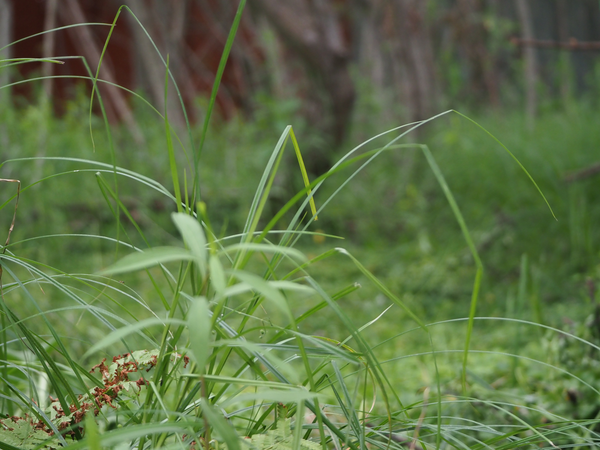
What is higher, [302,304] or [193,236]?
[193,236]

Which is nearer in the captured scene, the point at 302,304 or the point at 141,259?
the point at 141,259

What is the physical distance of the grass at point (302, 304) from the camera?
56 centimetres

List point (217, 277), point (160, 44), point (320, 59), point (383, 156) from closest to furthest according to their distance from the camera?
point (217, 277) → point (320, 59) → point (383, 156) → point (160, 44)

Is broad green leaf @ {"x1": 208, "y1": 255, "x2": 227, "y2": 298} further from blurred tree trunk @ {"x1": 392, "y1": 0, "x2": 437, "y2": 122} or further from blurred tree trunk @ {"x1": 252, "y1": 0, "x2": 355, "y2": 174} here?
blurred tree trunk @ {"x1": 392, "y1": 0, "x2": 437, "y2": 122}

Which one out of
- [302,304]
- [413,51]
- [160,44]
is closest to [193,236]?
[302,304]

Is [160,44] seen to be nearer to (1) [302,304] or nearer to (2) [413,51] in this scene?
(2) [413,51]

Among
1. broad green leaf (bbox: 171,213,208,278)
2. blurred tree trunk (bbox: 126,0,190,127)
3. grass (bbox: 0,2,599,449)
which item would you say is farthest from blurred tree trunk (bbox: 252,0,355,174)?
broad green leaf (bbox: 171,213,208,278)

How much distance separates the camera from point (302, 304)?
7.85 feet

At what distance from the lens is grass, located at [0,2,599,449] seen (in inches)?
22.0

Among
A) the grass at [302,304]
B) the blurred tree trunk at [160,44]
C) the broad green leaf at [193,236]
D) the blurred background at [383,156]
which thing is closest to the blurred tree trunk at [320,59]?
the blurred background at [383,156]

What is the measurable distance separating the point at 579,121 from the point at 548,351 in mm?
2445

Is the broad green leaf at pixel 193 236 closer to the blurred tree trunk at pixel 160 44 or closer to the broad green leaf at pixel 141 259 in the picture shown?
the broad green leaf at pixel 141 259

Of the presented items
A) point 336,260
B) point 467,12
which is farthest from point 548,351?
point 467,12

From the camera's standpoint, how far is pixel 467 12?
492 cm
